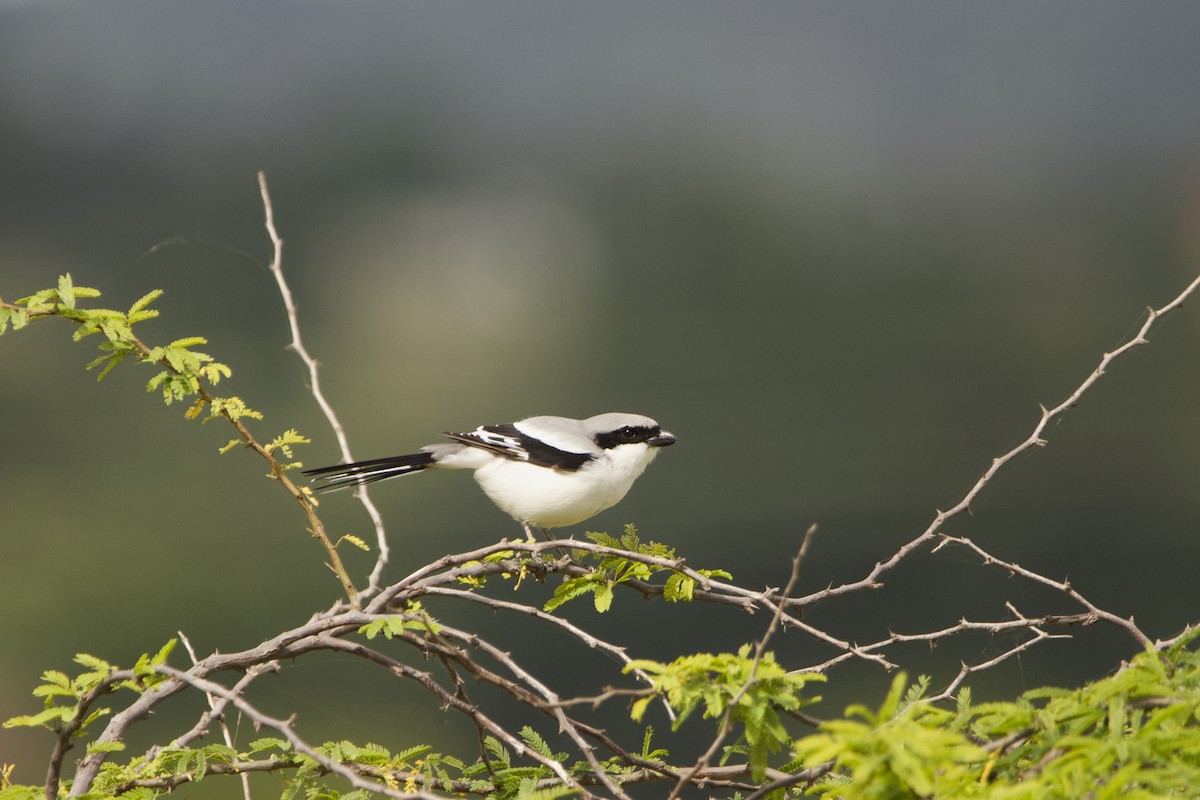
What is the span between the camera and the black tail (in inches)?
105

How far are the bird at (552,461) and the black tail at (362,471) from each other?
0.03 metres

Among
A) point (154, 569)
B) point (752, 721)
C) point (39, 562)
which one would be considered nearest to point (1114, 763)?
point (752, 721)

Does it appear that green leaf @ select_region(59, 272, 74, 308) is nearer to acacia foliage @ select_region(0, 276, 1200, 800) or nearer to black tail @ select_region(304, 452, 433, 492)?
acacia foliage @ select_region(0, 276, 1200, 800)

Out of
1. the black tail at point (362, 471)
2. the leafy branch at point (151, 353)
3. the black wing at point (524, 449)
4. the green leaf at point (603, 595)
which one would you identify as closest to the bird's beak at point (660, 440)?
the black wing at point (524, 449)

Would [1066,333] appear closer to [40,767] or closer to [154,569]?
[154,569]

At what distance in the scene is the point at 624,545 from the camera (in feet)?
7.13

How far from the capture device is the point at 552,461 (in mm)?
3211

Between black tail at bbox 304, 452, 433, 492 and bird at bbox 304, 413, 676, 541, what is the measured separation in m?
0.03

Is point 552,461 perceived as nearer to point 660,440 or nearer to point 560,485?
point 560,485

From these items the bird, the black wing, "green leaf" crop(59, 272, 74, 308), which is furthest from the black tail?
"green leaf" crop(59, 272, 74, 308)

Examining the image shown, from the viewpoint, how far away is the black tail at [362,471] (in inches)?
105

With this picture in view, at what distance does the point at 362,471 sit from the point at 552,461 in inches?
25.9

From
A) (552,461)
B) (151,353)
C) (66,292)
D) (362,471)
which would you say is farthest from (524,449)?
(66,292)

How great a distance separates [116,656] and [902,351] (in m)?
5.30
